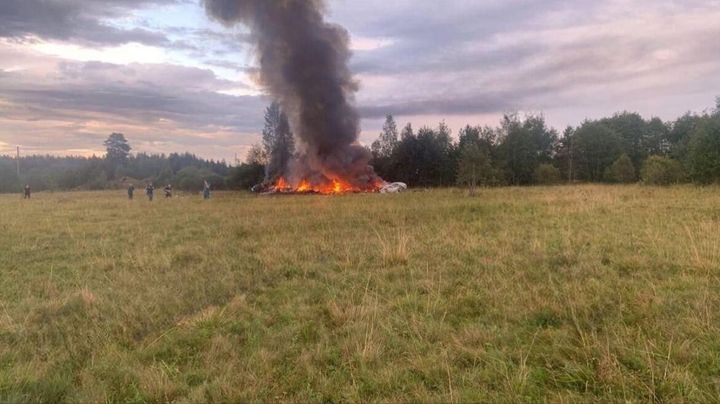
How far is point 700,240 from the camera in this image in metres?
10.1

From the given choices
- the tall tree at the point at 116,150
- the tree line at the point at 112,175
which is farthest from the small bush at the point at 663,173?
the tall tree at the point at 116,150

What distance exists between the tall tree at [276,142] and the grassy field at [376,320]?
58.7m

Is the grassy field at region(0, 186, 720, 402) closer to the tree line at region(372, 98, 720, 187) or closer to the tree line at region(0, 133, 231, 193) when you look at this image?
the tree line at region(372, 98, 720, 187)

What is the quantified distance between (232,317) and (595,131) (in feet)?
262

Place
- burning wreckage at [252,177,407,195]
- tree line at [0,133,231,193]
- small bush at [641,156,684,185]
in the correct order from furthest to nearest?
tree line at [0,133,231,193]
burning wreckage at [252,177,407,195]
small bush at [641,156,684,185]

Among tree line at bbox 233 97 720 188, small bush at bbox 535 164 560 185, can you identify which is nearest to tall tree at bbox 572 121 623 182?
tree line at bbox 233 97 720 188

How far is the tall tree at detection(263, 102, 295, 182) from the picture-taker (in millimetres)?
73062

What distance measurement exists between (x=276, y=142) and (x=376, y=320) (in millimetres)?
74714

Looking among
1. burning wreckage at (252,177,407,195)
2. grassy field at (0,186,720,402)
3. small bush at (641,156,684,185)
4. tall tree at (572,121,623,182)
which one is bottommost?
grassy field at (0,186,720,402)

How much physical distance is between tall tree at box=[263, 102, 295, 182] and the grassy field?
5868 cm

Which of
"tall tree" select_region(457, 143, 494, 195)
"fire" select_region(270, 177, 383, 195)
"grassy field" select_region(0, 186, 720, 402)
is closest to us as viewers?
"grassy field" select_region(0, 186, 720, 402)

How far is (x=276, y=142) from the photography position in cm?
7844

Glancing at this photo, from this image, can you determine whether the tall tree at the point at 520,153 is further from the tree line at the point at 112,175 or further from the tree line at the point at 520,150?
the tree line at the point at 112,175

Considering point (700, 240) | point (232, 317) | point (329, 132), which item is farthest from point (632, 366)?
point (329, 132)
